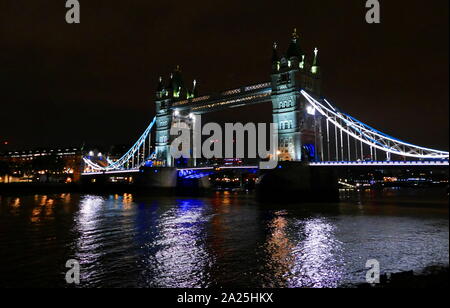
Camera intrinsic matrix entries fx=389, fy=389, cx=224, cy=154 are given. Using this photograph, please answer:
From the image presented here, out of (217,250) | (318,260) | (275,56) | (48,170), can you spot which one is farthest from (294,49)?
(48,170)

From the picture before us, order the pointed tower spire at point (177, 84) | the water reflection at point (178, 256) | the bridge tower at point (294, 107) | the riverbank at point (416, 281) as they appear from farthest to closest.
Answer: the pointed tower spire at point (177, 84) < the bridge tower at point (294, 107) < the water reflection at point (178, 256) < the riverbank at point (416, 281)

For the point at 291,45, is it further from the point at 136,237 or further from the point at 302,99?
the point at 136,237

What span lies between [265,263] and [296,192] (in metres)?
26.6

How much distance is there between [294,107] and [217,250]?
34037 millimetres

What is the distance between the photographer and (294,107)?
1847 inches

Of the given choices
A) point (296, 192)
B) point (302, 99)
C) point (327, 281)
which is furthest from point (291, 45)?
point (327, 281)

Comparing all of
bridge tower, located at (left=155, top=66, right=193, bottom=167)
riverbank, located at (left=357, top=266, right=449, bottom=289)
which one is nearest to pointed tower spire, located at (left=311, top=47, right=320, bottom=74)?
bridge tower, located at (left=155, top=66, right=193, bottom=167)

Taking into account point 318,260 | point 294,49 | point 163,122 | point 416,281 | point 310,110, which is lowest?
point 318,260

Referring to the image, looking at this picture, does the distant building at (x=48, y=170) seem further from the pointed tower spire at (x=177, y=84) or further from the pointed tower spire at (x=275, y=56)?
the pointed tower spire at (x=275, y=56)

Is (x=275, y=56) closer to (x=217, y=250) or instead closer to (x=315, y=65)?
(x=315, y=65)

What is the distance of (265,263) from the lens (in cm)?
1316

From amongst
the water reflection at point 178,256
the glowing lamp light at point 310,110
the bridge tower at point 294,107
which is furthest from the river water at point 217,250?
the glowing lamp light at point 310,110

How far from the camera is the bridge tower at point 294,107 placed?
4625cm

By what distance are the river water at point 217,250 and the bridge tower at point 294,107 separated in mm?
21335
